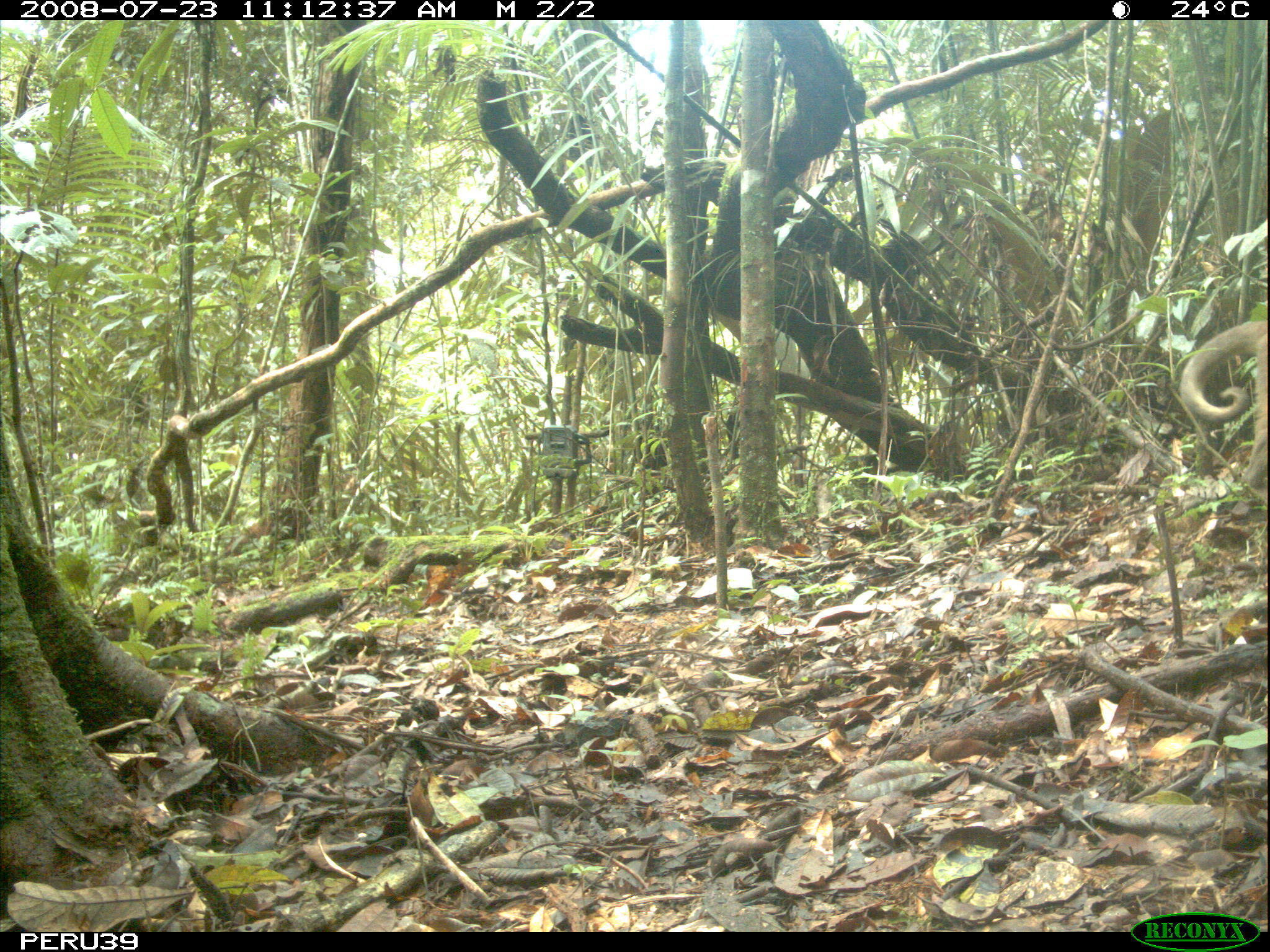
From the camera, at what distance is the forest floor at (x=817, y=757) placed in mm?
1113

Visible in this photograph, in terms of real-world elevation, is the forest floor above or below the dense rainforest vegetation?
below

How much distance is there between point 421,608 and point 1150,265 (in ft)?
7.71

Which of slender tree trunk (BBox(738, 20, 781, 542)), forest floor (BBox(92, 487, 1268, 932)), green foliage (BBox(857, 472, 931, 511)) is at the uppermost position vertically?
slender tree trunk (BBox(738, 20, 781, 542))

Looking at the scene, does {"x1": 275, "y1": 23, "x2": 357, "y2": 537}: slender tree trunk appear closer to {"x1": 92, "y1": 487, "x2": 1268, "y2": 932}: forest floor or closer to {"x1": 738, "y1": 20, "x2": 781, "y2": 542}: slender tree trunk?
{"x1": 92, "y1": 487, "x2": 1268, "y2": 932}: forest floor

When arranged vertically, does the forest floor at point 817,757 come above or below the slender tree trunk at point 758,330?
below

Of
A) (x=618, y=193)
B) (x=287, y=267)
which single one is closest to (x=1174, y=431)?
(x=618, y=193)

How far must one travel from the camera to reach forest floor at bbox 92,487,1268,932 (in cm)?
111

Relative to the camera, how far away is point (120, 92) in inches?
62.2

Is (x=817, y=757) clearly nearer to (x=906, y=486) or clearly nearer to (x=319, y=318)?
(x=906, y=486)
